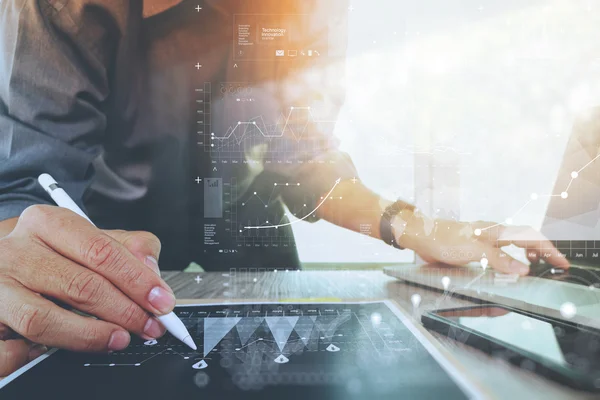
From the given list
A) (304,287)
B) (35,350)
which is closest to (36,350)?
(35,350)

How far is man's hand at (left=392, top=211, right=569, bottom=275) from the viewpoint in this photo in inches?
22.0

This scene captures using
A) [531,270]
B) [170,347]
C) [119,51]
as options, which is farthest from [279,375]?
[119,51]

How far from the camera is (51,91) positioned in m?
0.59

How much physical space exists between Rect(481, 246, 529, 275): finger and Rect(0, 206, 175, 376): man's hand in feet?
1.48

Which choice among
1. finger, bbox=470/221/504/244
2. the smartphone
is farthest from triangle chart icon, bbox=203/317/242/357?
finger, bbox=470/221/504/244

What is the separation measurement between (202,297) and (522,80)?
569 mm

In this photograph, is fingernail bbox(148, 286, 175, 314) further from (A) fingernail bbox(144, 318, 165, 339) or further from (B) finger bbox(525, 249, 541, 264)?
(B) finger bbox(525, 249, 541, 264)

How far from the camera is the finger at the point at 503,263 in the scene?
0.56 m

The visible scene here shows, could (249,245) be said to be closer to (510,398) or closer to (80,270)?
(80,270)

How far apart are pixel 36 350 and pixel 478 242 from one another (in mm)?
568

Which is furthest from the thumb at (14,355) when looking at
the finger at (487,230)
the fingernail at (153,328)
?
the finger at (487,230)

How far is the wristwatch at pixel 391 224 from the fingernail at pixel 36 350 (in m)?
0.45

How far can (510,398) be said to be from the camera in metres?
0.29
